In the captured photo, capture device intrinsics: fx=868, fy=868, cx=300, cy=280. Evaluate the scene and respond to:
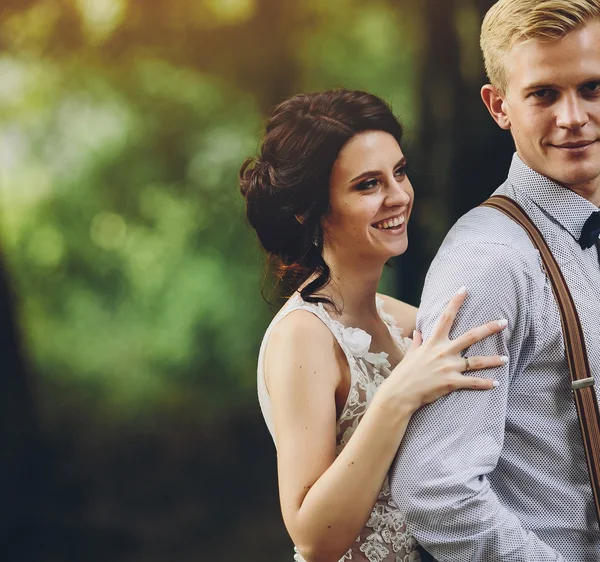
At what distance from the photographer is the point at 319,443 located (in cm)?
158

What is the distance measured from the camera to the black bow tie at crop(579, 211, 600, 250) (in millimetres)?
1334

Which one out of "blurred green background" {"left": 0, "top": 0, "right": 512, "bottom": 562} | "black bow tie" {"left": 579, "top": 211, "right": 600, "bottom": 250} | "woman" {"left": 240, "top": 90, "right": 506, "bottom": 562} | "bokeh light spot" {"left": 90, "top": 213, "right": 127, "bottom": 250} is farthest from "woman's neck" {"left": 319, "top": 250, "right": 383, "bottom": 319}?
"bokeh light spot" {"left": 90, "top": 213, "right": 127, "bottom": 250}

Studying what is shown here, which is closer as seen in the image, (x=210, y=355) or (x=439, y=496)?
(x=439, y=496)

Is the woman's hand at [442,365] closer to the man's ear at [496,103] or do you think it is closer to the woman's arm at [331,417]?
the woman's arm at [331,417]

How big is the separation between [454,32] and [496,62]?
7.39 ft

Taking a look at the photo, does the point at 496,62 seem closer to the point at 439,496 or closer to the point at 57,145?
the point at 439,496

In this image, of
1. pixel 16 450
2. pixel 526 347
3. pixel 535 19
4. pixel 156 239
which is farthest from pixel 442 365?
pixel 16 450

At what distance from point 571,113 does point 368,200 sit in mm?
575

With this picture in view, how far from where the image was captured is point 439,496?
3.94 feet

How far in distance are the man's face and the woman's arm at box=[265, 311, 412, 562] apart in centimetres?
45

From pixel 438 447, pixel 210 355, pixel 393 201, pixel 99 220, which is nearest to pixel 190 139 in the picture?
pixel 99 220

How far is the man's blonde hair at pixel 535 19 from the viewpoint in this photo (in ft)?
4.25

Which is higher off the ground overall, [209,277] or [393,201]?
[393,201]

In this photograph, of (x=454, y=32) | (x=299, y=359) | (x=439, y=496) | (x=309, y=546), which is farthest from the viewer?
(x=454, y=32)
